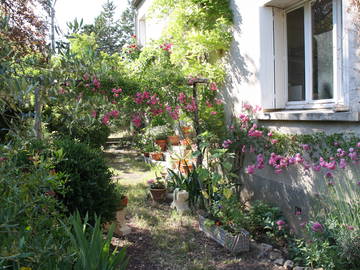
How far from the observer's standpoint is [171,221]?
469cm

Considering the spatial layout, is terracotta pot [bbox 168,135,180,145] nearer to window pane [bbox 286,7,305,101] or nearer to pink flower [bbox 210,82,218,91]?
pink flower [bbox 210,82,218,91]

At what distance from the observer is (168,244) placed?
13.0ft

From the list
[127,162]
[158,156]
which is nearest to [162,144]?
[158,156]

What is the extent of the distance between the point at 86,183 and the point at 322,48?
3.08 metres

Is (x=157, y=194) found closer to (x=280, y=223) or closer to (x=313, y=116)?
(x=280, y=223)

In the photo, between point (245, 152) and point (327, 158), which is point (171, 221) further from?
point (327, 158)

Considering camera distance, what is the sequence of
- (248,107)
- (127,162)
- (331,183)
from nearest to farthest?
(331,183), (248,107), (127,162)

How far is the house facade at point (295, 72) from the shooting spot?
10.9 feet

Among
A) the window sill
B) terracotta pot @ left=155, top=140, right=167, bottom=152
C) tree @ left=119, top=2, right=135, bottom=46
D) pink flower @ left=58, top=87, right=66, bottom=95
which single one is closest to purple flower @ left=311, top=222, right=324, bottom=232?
the window sill

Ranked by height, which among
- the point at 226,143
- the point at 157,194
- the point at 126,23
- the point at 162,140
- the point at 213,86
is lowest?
the point at 157,194

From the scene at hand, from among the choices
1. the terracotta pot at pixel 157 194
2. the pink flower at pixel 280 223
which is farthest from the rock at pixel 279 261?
the terracotta pot at pixel 157 194

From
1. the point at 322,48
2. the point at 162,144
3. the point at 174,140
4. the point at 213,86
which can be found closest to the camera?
the point at 322,48

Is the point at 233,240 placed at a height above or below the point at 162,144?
below

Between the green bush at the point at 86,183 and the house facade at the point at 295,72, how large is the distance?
216 cm
